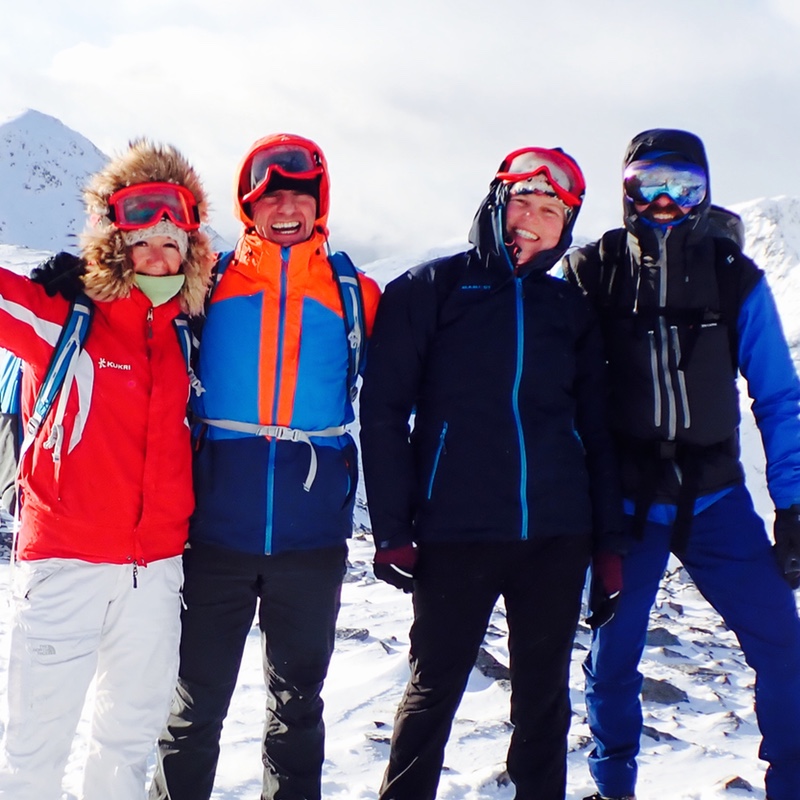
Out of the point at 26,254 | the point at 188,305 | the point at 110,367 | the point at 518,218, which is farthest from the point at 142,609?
the point at 26,254

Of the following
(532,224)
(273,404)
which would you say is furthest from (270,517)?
(532,224)

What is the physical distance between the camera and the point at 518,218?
11.4 ft

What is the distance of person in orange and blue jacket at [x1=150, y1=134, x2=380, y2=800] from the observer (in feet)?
10.4

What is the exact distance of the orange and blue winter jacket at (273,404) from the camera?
319cm

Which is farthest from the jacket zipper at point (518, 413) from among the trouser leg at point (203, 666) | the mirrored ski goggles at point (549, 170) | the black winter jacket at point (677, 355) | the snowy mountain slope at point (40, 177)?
the snowy mountain slope at point (40, 177)

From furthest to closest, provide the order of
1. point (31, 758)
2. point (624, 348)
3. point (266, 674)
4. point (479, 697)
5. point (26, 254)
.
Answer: point (26, 254), point (479, 697), point (624, 348), point (266, 674), point (31, 758)

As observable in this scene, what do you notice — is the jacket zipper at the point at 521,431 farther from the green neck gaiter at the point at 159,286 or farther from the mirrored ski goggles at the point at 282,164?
the green neck gaiter at the point at 159,286

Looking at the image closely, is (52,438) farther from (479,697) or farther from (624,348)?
(479,697)

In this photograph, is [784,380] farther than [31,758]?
Yes

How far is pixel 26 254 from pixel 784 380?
44.6 metres

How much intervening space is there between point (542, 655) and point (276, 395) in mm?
1544

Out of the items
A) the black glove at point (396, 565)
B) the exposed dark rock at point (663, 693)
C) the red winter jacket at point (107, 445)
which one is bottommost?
the exposed dark rock at point (663, 693)

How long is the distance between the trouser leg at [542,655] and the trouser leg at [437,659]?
0.15 metres

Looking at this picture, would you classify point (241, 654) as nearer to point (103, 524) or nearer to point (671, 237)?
point (103, 524)
